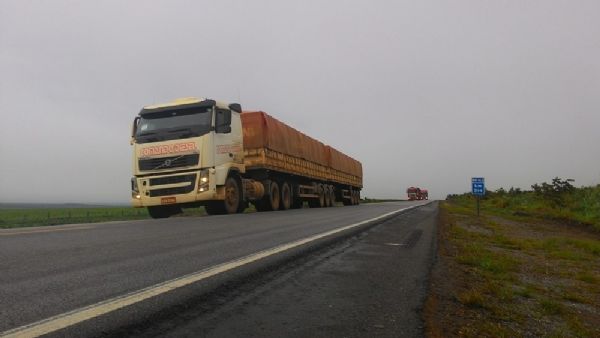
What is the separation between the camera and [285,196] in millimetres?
20016

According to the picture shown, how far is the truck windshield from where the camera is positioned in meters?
13.4

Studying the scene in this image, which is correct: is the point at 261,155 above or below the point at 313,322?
above

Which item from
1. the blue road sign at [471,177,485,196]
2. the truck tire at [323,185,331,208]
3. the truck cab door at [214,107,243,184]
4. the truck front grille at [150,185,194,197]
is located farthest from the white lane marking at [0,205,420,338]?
the truck tire at [323,185,331,208]

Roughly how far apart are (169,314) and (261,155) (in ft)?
48.0

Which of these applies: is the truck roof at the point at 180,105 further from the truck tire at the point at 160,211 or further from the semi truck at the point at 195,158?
the truck tire at the point at 160,211

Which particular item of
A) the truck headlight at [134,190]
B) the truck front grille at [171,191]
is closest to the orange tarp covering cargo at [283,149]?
the truck front grille at [171,191]

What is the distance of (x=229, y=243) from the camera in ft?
20.4

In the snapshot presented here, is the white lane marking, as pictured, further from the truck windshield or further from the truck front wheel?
the truck front wheel

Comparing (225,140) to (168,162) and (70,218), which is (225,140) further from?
(70,218)

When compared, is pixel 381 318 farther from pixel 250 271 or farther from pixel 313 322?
pixel 250 271

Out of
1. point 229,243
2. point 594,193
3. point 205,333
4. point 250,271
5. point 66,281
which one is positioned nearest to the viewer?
point 205,333

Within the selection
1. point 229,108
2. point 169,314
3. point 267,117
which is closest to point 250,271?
point 169,314

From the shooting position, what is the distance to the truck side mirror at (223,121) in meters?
13.8

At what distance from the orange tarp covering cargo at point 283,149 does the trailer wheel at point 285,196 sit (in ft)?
2.26
